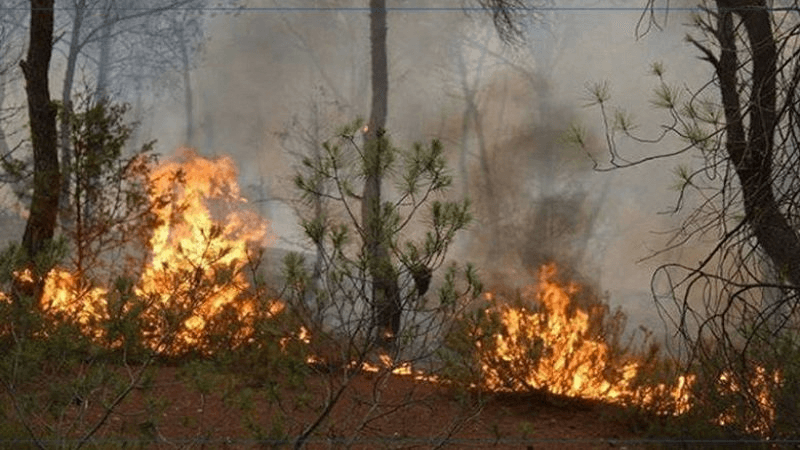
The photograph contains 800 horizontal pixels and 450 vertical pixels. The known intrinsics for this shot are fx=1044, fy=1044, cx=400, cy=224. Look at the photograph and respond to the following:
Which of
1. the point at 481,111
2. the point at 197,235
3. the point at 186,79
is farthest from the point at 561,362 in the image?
the point at 186,79

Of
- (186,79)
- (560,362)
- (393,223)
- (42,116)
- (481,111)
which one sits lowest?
(560,362)

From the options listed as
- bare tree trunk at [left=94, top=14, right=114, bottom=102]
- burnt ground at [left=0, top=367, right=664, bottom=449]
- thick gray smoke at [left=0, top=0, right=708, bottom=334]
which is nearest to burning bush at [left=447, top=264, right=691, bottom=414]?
burnt ground at [left=0, top=367, right=664, bottom=449]

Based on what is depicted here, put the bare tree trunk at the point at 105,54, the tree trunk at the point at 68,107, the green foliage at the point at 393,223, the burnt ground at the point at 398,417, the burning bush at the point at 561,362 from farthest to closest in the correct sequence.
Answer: the bare tree trunk at the point at 105,54
the tree trunk at the point at 68,107
the burning bush at the point at 561,362
the burnt ground at the point at 398,417
the green foliage at the point at 393,223

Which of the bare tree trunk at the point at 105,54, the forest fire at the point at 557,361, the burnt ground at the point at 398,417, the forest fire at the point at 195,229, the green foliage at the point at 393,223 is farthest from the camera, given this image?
the bare tree trunk at the point at 105,54

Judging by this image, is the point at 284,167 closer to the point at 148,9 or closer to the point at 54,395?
the point at 148,9

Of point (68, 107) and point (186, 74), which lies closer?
point (68, 107)

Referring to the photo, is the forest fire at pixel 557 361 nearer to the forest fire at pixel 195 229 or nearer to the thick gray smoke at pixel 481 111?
the forest fire at pixel 195 229

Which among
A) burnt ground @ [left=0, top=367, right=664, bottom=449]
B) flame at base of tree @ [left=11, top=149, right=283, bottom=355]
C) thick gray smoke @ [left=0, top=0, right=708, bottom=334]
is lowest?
burnt ground @ [left=0, top=367, right=664, bottom=449]

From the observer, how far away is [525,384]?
650 centimetres

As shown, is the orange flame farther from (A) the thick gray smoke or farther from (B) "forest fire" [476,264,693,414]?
(B) "forest fire" [476,264,693,414]

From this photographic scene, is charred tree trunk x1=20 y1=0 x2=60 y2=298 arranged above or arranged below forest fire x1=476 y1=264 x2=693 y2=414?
above

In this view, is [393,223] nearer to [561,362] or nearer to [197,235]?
[561,362]

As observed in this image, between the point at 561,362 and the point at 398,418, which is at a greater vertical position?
the point at 561,362

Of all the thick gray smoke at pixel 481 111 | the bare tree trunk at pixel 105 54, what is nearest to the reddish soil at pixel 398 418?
the thick gray smoke at pixel 481 111
